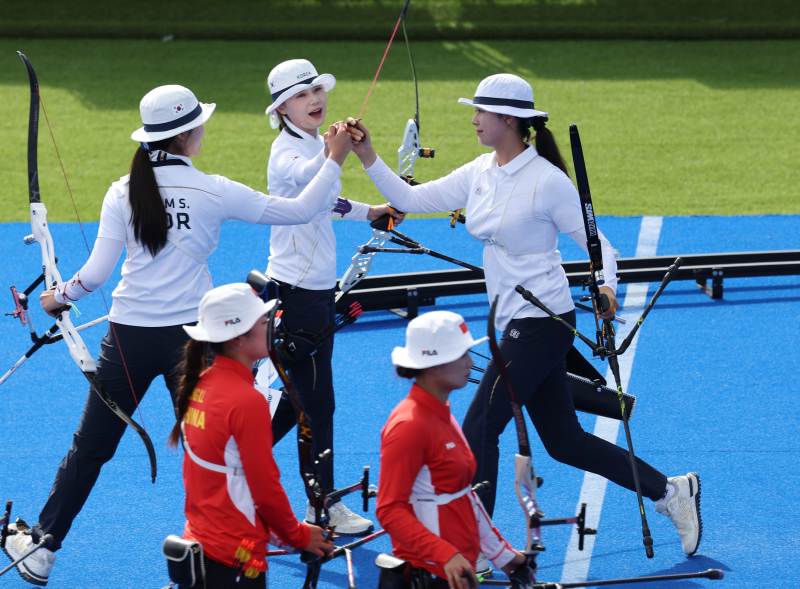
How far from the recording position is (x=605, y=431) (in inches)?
223

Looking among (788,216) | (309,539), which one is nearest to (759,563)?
(309,539)

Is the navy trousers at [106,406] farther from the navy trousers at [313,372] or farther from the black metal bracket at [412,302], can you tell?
the black metal bracket at [412,302]

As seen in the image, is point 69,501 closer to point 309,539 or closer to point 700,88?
point 309,539

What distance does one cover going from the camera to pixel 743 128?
12211 millimetres

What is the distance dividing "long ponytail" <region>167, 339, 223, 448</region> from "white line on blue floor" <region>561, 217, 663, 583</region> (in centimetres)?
196

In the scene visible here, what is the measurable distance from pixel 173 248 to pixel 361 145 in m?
1.11

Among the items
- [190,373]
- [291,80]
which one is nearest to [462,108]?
[291,80]

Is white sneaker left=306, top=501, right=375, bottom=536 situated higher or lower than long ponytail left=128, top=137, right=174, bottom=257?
lower

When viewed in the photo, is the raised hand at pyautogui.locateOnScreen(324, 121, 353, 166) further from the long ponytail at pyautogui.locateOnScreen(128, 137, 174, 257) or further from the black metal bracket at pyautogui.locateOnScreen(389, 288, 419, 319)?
the black metal bracket at pyautogui.locateOnScreen(389, 288, 419, 319)

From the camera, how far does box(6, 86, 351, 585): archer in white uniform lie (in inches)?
156

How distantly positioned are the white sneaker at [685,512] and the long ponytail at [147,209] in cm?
253

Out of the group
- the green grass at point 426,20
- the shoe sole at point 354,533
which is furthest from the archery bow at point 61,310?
the green grass at point 426,20

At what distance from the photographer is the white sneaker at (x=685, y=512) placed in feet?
14.1

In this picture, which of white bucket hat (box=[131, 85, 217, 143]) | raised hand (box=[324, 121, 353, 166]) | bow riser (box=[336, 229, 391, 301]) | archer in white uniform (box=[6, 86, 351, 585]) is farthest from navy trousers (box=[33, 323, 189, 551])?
bow riser (box=[336, 229, 391, 301])
